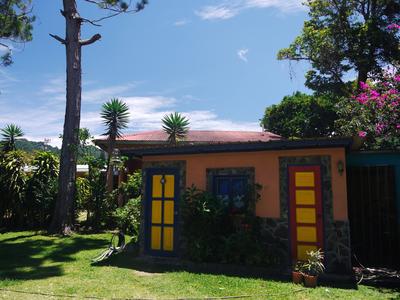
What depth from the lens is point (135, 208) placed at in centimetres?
1363

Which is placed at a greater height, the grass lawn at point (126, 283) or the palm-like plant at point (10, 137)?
the palm-like plant at point (10, 137)

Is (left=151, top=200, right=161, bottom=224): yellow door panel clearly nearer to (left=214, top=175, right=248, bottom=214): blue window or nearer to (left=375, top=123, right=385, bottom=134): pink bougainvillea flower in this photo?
(left=214, top=175, right=248, bottom=214): blue window

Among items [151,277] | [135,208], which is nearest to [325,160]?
[151,277]

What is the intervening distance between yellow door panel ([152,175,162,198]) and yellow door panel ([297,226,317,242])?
372 cm

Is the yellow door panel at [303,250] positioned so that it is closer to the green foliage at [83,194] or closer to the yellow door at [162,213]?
the yellow door at [162,213]

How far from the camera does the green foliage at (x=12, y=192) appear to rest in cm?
1567

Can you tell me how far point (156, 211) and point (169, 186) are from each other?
766 mm

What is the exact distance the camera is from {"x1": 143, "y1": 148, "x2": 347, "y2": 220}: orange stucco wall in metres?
7.98

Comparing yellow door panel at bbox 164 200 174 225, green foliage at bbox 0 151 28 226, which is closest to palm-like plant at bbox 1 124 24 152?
green foliage at bbox 0 151 28 226

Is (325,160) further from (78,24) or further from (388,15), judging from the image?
(388,15)

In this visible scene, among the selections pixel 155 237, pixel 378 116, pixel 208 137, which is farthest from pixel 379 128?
pixel 208 137

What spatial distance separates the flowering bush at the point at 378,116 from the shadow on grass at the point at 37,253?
10.5m

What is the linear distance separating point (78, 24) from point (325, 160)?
12290 mm

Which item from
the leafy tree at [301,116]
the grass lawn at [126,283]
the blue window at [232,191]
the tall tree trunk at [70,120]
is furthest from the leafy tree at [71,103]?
the leafy tree at [301,116]
